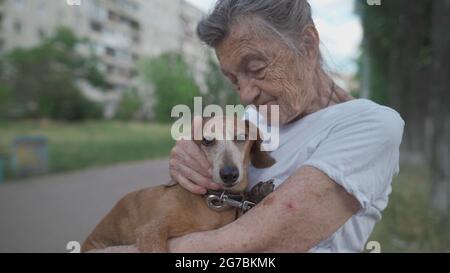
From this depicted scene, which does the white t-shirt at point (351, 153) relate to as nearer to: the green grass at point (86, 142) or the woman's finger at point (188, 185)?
the woman's finger at point (188, 185)

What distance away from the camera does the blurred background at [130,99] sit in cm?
265

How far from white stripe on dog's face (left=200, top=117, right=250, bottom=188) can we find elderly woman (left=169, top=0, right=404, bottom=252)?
0.05m

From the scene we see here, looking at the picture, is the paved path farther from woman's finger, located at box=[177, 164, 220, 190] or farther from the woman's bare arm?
the woman's bare arm

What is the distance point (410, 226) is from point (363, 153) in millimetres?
3619

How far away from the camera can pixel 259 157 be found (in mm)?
1811

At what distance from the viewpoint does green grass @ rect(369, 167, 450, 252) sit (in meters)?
4.31

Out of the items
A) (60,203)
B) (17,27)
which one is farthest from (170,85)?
(17,27)

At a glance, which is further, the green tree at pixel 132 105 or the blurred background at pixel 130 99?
the green tree at pixel 132 105

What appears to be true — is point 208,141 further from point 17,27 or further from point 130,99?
point 17,27

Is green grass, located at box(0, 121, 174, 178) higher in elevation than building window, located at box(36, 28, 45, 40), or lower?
lower

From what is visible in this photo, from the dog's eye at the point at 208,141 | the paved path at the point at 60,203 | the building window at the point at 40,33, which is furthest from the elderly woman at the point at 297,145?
the building window at the point at 40,33

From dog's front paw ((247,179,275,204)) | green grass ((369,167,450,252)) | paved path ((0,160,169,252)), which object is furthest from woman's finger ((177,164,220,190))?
green grass ((369,167,450,252))

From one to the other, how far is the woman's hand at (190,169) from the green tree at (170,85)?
1.05ft
